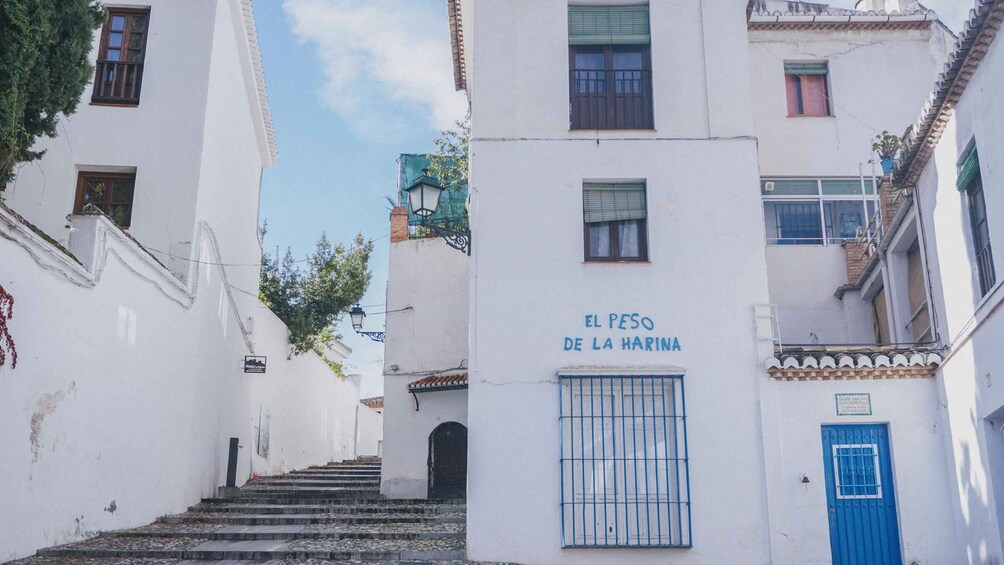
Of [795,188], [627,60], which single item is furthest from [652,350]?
[795,188]

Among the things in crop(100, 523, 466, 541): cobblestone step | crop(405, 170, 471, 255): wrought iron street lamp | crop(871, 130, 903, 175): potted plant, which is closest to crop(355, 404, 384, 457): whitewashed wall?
crop(100, 523, 466, 541): cobblestone step

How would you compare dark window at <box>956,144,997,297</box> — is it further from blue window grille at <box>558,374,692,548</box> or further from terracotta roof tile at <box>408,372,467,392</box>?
terracotta roof tile at <box>408,372,467,392</box>

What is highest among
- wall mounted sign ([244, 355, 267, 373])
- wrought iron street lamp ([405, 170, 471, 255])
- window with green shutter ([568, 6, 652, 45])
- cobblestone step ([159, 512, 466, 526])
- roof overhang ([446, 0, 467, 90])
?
roof overhang ([446, 0, 467, 90])

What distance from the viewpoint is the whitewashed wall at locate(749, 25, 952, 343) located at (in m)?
16.9

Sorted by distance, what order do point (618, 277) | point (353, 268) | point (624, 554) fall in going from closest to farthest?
point (624, 554) → point (618, 277) → point (353, 268)

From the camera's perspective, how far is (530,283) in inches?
479

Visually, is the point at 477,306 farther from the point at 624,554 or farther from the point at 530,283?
the point at 624,554

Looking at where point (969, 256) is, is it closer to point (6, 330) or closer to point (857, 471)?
point (857, 471)

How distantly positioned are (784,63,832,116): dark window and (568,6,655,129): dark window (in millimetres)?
5899

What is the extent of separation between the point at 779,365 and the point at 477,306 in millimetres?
3726

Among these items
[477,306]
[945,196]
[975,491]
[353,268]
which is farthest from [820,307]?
[353,268]

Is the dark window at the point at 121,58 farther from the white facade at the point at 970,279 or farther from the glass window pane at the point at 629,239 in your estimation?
the white facade at the point at 970,279

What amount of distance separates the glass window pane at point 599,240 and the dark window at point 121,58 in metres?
8.39

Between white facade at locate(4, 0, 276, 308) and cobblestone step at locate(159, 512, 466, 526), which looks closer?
cobblestone step at locate(159, 512, 466, 526)
